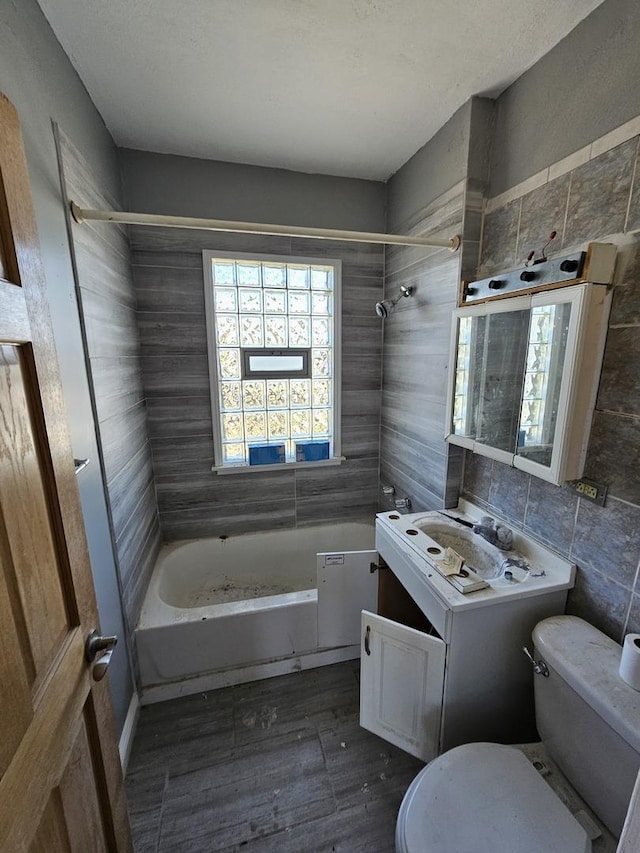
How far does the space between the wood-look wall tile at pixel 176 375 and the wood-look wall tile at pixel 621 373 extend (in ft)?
6.62

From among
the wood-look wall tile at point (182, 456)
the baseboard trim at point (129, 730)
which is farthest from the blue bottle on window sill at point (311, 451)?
the baseboard trim at point (129, 730)

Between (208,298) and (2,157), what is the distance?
1610mm

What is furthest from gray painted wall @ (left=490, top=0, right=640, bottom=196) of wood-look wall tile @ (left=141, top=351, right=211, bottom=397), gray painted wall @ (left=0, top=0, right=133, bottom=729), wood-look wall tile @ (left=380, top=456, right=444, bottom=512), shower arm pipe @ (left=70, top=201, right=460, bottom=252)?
wood-look wall tile @ (left=141, top=351, right=211, bottom=397)

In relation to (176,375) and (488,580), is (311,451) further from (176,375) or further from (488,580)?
(488,580)

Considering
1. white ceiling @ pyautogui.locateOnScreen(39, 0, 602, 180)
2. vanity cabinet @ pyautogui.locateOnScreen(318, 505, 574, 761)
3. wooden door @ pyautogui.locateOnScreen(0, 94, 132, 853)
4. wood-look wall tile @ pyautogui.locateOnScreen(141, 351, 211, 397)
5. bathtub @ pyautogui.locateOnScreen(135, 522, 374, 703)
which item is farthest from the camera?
wood-look wall tile @ pyautogui.locateOnScreen(141, 351, 211, 397)

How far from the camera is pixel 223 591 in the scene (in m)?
2.42

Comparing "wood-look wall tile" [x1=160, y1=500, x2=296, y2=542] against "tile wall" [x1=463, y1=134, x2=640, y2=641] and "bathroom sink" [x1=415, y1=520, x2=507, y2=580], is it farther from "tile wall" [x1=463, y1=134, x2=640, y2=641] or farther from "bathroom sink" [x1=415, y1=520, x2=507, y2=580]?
"tile wall" [x1=463, y1=134, x2=640, y2=641]

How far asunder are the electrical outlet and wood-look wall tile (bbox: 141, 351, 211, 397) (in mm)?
2005

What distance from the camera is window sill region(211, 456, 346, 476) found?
245 centimetres

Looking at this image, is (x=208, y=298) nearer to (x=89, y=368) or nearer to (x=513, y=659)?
(x=89, y=368)

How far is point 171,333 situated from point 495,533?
2.08 meters

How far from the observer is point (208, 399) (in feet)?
7.69

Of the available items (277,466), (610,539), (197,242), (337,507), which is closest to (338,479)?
(337,507)

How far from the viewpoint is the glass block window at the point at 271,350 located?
7.52 ft
